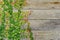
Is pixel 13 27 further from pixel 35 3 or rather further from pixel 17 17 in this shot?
pixel 35 3

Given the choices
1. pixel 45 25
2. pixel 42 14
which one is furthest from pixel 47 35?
pixel 42 14

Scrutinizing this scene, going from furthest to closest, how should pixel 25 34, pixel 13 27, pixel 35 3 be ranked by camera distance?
pixel 35 3 < pixel 25 34 < pixel 13 27

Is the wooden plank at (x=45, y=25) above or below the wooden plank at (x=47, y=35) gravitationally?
above

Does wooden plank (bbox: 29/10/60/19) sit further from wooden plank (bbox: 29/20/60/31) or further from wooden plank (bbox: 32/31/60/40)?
wooden plank (bbox: 32/31/60/40)

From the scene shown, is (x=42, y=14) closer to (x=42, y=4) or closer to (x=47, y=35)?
(x=42, y=4)

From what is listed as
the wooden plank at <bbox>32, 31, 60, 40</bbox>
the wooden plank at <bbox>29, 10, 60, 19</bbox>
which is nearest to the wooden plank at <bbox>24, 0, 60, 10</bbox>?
the wooden plank at <bbox>29, 10, 60, 19</bbox>

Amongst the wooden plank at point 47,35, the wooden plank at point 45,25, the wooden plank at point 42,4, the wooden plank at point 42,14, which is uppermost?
the wooden plank at point 42,4

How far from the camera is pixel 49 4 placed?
5.52ft

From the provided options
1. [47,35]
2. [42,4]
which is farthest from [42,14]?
[47,35]

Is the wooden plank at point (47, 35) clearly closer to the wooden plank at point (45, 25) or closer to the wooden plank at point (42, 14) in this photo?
the wooden plank at point (45, 25)

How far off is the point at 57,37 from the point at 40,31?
0.17m

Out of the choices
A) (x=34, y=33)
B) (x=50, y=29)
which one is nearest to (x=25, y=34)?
(x=34, y=33)

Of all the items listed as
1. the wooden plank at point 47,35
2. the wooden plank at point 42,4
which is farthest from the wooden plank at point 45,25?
the wooden plank at point 42,4

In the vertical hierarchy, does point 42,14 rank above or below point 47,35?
above
